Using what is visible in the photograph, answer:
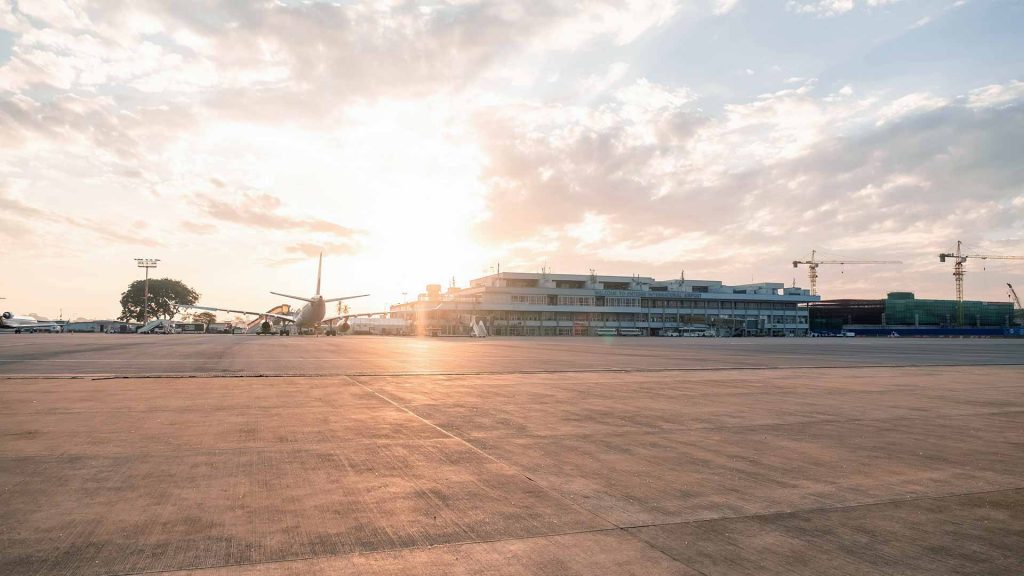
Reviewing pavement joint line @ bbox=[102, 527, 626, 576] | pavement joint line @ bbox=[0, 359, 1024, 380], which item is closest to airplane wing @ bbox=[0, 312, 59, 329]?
pavement joint line @ bbox=[0, 359, 1024, 380]

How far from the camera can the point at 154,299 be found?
507 feet

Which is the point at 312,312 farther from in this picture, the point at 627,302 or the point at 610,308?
the point at 627,302

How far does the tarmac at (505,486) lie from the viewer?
176 inches

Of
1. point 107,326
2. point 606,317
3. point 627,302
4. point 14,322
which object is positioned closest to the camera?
point 14,322

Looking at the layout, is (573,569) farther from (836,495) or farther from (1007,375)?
(1007,375)

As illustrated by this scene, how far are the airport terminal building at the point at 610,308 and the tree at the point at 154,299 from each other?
60.5 meters

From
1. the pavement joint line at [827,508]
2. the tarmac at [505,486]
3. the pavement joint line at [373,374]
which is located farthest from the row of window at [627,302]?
the pavement joint line at [827,508]

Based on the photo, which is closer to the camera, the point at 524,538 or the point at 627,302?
the point at 524,538

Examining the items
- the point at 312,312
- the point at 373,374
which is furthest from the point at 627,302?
the point at 373,374

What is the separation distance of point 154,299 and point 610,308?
118 metres

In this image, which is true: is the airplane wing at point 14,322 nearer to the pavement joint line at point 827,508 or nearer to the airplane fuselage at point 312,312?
the airplane fuselage at point 312,312

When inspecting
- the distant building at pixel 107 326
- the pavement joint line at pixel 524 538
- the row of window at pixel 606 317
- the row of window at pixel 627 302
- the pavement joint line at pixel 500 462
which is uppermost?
the row of window at pixel 627 302

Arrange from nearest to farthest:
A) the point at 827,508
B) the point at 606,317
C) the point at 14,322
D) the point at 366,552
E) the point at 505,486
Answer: the point at 366,552 < the point at 827,508 < the point at 505,486 < the point at 14,322 < the point at 606,317

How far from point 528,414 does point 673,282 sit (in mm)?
157911
